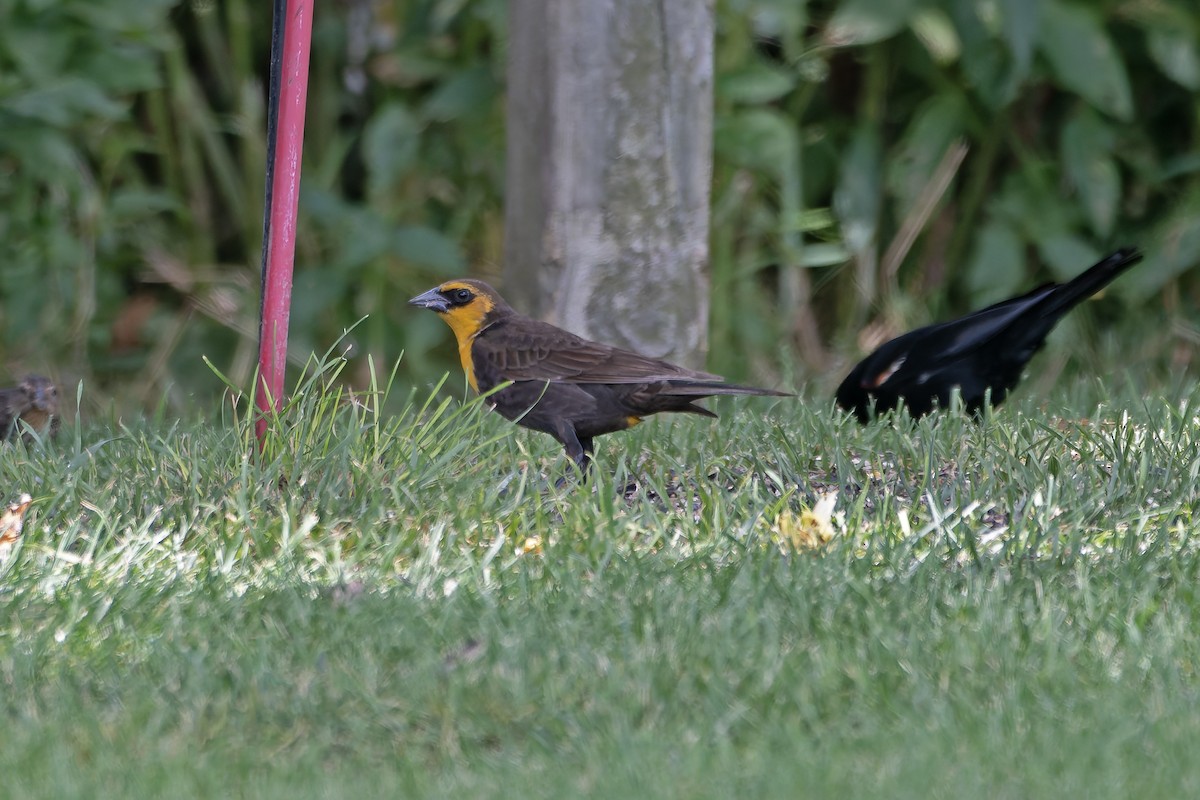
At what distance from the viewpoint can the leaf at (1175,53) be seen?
6973 millimetres

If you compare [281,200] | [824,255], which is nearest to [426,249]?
[824,255]

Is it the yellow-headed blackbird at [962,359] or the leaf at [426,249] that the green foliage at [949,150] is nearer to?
the leaf at [426,249]

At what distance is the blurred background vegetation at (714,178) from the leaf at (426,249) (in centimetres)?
1

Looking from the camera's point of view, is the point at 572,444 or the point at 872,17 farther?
the point at 872,17

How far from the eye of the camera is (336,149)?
754 centimetres

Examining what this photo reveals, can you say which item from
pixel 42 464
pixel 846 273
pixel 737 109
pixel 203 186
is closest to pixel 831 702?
pixel 42 464

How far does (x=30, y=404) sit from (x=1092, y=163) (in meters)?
4.40

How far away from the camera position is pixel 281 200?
4547 millimetres

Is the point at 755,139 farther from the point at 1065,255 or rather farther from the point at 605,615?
the point at 605,615

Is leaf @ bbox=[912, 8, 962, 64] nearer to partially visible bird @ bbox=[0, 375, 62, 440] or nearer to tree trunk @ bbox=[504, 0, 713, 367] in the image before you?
tree trunk @ bbox=[504, 0, 713, 367]

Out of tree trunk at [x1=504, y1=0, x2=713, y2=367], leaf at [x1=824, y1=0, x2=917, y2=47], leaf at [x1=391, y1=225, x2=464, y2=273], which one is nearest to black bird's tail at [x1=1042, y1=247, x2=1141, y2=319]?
tree trunk at [x1=504, y1=0, x2=713, y2=367]

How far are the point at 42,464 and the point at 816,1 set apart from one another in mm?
4547

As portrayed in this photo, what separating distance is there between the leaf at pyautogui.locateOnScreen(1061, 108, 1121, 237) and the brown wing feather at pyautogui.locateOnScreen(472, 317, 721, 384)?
2.80m

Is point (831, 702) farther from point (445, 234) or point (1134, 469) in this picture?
point (445, 234)
